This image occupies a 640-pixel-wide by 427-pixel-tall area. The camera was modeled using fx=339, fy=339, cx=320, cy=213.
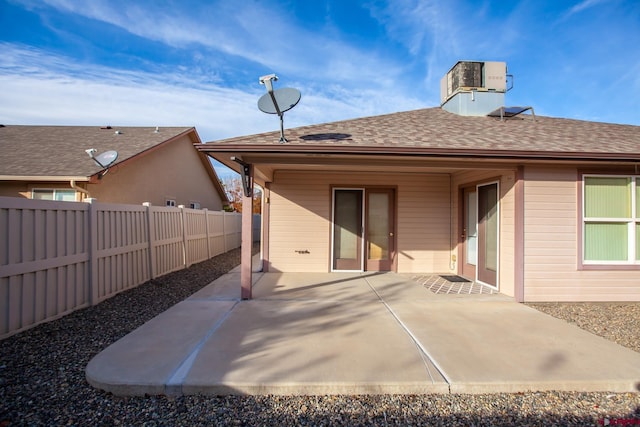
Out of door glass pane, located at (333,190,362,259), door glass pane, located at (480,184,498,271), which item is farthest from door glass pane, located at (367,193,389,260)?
door glass pane, located at (480,184,498,271)

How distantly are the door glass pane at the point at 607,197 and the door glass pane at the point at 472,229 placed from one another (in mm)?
2019

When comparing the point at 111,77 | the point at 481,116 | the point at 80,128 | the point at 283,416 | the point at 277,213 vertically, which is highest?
the point at 111,77

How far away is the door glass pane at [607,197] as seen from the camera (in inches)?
244

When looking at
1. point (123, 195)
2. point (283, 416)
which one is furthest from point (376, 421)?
point (123, 195)

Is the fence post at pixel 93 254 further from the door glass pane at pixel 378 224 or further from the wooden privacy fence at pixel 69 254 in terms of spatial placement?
the door glass pane at pixel 378 224

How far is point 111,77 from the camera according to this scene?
1502 centimetres

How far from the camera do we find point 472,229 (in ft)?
25.9

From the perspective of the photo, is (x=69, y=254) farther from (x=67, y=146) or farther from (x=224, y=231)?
(x=67, y=146)

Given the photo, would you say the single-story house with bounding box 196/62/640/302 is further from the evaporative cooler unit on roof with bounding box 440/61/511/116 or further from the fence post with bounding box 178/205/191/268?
the fence post with bounding box 178/205/191/268

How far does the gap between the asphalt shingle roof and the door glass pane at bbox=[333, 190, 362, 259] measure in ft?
24.7

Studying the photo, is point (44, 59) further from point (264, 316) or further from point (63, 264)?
point (264, 316)

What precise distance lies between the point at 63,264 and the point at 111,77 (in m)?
13.5

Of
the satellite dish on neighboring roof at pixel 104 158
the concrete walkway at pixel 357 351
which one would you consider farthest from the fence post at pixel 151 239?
the satellite dish on neighboring roof at pixel 104 158

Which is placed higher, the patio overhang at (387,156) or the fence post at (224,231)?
the patio overhang at (387,156)
